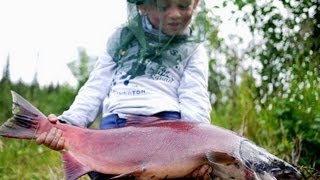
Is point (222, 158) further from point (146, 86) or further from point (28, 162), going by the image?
point (28, 162)

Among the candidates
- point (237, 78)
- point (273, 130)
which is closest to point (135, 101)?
point (273, 130)

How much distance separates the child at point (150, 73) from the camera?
4.12m

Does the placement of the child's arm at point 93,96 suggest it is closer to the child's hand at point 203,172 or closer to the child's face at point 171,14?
the child's face at point 171,14

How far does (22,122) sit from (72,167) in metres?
0.31

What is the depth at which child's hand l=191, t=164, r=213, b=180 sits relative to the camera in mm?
3686

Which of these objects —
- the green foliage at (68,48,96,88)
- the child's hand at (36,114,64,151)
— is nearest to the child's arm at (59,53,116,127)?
the child's hand at (36,114,64,151)

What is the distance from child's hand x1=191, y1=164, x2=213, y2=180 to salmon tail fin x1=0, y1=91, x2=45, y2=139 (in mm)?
762

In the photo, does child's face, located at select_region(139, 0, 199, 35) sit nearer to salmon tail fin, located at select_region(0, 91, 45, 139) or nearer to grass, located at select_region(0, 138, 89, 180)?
salmon tail fin, located at select_region(0, 91, 45, 139)

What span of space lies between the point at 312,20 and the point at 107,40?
9.66 ft

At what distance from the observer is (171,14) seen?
419cm

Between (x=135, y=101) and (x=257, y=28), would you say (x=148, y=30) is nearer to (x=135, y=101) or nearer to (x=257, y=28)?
(x=135, y=101)

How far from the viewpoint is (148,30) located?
4.33 metres

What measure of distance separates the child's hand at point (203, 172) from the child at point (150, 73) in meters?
0.40

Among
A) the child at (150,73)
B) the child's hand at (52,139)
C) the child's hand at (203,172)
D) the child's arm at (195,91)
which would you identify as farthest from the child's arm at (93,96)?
the child's hand at (203,172)
